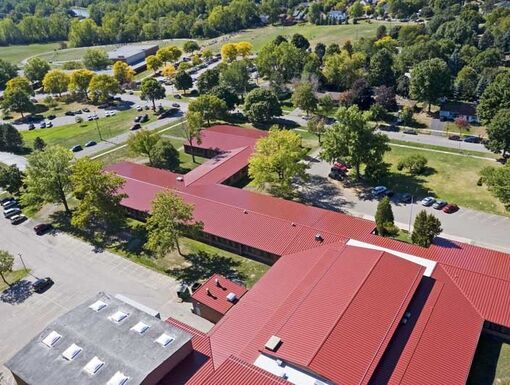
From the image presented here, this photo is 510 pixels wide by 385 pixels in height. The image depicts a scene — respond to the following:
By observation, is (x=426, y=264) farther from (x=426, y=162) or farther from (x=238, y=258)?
(x=426, y=162)

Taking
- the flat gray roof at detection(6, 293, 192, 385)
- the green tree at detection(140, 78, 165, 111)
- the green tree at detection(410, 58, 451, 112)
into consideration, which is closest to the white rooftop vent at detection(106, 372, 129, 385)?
the flat gray roof at detection(6, 293, 192, 385)

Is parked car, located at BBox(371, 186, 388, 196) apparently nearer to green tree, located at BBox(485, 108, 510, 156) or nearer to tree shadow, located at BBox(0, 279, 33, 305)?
green tree, located at BBox(485, 108, 510, 156)

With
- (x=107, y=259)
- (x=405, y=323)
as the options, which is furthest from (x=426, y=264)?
(x=107, y=259)

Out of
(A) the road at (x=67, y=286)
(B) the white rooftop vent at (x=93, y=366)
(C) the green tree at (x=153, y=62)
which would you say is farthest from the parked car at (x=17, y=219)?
(C) the green tree at (x=153, y=62)

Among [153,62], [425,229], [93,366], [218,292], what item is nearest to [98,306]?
[93,366]

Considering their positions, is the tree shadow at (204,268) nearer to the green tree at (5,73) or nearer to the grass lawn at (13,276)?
the grass lawn at (13,276)

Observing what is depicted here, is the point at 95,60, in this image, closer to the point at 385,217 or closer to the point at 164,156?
the point at 164,156
